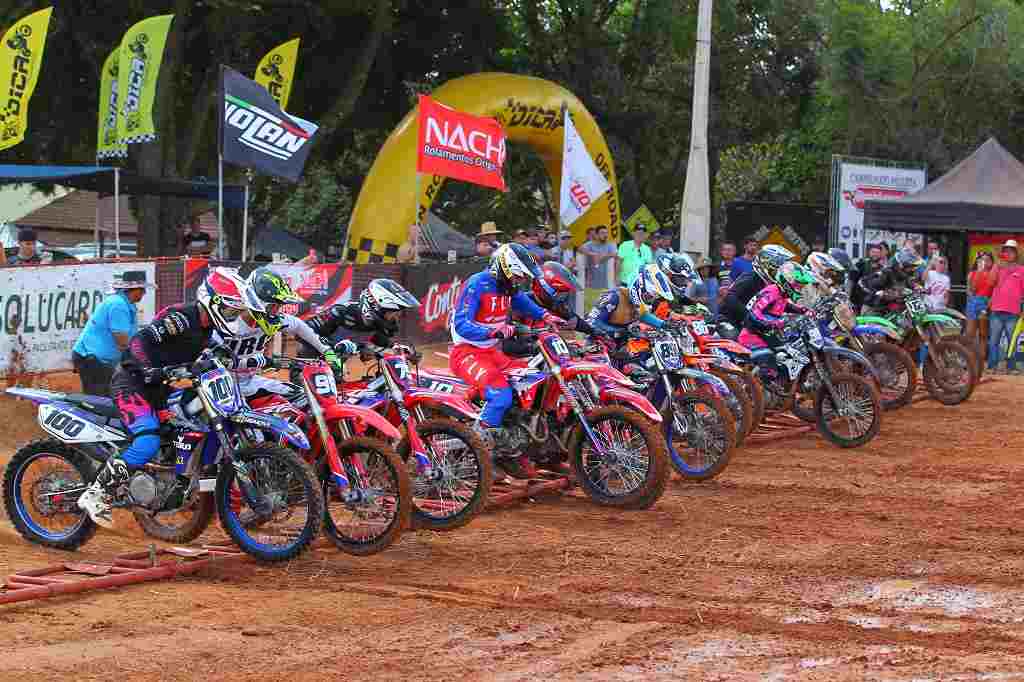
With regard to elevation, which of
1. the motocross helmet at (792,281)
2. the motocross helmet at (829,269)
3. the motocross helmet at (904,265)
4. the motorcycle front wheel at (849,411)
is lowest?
the motorcycle front wheel at (849,411)

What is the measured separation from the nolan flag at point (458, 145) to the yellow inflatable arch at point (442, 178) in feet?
3.79

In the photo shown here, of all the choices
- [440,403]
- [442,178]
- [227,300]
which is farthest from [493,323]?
[442,178]

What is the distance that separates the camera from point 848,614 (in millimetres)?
7234

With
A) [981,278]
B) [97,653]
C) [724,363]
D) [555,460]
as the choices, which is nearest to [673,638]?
[97,653]

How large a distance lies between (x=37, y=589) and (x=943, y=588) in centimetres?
456

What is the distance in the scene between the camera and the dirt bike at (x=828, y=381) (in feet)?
43.4

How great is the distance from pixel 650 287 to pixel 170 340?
181 inches

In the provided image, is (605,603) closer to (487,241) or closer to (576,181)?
(487,241)

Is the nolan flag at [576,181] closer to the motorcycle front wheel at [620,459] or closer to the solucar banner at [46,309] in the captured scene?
the solucar banner at [46,309]

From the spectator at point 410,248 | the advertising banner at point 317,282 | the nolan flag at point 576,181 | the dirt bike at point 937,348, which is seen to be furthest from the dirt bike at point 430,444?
the nolan flag at point 576,181

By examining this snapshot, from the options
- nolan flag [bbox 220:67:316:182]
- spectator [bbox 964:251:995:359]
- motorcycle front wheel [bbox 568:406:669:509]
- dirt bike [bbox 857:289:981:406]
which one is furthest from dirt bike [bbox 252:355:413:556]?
spectator [bbox 964:251:995:359]

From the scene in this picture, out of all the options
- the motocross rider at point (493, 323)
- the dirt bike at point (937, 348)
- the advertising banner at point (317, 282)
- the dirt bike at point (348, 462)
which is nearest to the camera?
the dirt bike at point (348, 462)

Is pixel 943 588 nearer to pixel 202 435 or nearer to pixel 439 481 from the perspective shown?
pixel 439 481

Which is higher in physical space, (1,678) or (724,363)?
(724,363)
